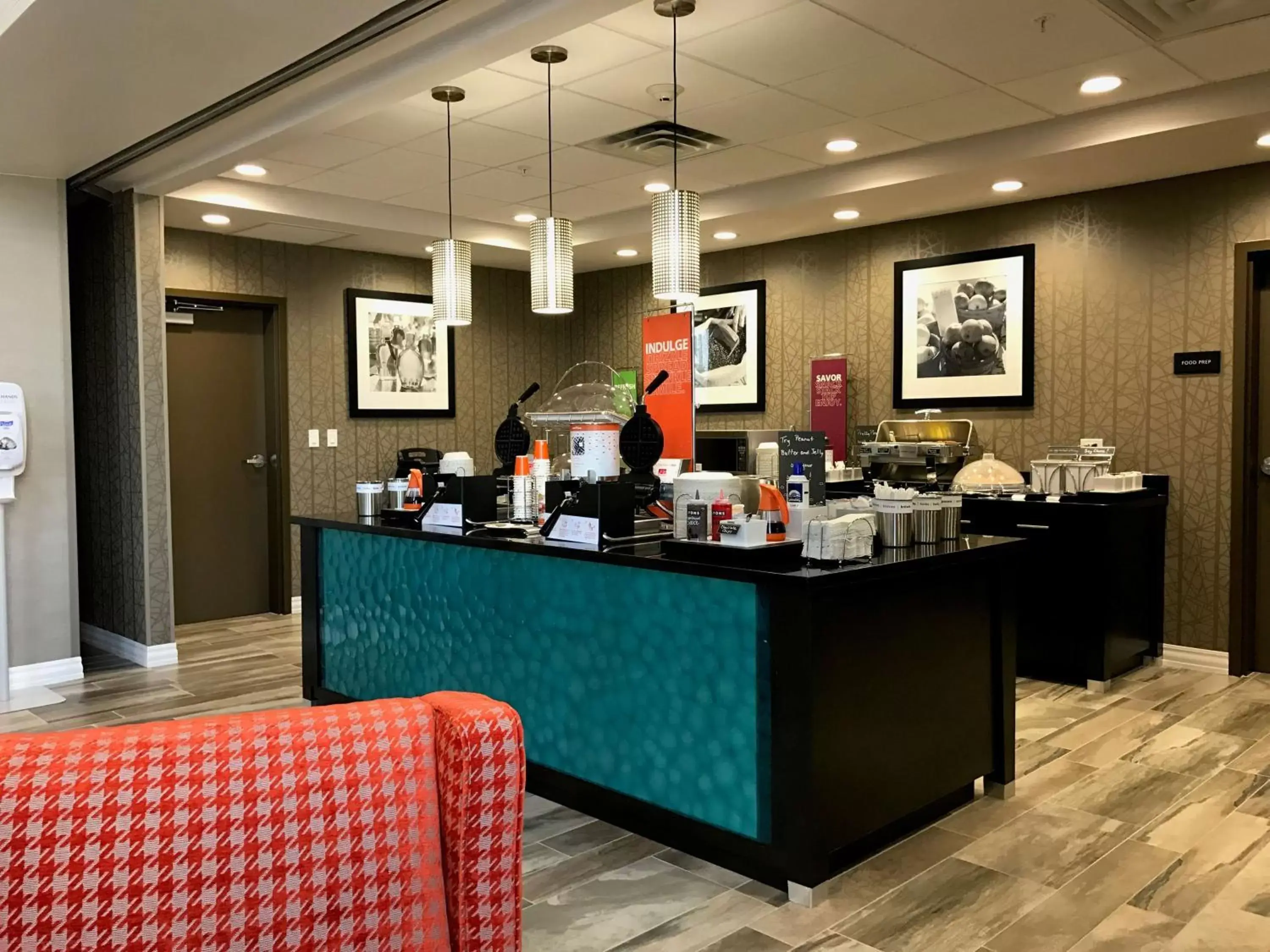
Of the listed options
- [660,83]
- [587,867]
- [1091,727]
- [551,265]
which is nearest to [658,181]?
[660,83]

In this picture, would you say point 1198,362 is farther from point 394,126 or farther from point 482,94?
point 394,126

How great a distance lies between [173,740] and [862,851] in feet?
7.80

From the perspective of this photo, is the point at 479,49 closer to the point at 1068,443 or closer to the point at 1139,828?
the point at 1139,828

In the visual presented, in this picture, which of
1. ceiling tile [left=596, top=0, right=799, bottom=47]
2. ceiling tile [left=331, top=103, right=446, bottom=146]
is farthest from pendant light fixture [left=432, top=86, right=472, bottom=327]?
ceiling tile [left=596, top=0, right=799, bottom=47]

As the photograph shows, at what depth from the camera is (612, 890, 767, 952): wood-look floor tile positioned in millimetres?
2555

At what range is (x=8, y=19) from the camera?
3.42 meters

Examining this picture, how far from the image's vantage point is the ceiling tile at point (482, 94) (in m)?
4.29

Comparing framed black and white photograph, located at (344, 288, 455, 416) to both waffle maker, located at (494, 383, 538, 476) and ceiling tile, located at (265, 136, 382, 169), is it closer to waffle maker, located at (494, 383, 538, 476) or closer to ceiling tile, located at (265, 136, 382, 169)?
ceiling tile, located at (265, 136, 382, 169)

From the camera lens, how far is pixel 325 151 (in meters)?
5.35

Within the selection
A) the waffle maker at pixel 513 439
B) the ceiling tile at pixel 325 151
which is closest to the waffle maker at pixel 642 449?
the waffle maker at pixel 513 439

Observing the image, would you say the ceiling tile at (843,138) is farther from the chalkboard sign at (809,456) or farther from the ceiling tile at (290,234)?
the ceiling tile at (290,234)

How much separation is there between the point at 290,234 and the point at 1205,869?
6.33m

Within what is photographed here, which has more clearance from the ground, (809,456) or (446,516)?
(809,456)

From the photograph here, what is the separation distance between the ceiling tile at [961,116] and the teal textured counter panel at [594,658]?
2854mm
